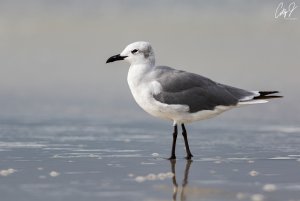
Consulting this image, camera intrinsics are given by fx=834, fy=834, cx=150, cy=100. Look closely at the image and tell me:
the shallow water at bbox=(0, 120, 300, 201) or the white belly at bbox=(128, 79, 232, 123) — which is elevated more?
the white belly at bbox=(128, 79, 232, 123)

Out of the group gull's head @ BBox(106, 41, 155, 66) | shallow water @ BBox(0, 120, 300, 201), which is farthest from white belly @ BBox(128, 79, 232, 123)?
shallow water @ BBox(0, 120, 300, 201)

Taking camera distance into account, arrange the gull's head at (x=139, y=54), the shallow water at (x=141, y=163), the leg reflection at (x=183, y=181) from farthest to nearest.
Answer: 1. the gull's head at (x=139, y=54)
2. the shallow water at (x=141, y=163)
3. the leg reflection at (x=183, y=181)

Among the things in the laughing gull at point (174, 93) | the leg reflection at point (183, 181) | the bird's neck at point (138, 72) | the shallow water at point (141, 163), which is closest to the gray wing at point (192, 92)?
the laughing gull at point (174, 93)

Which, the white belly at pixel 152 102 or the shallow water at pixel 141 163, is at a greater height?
the white belly at pixel 152 102

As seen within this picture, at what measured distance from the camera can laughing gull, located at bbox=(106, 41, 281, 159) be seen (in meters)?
9.84

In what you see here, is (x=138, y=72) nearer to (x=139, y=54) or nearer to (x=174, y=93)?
(x=139, y=54)

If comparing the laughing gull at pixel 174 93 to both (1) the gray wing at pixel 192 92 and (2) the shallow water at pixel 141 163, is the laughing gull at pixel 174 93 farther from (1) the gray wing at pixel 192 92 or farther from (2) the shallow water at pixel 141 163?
(2) the shallow water at pixel 141 163

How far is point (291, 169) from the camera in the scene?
884 centimetres

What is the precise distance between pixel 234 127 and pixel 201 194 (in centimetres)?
597

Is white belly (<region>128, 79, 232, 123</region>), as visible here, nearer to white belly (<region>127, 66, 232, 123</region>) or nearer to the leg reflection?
white belly (<region>127, 66, 232, 123</region>)

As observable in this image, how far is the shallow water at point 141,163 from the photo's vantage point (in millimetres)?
7398

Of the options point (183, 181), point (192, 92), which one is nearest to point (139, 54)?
point (192, 92)

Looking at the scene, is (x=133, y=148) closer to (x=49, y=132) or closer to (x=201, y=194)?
(x=49, y=132)

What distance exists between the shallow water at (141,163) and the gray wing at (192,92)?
63cm
